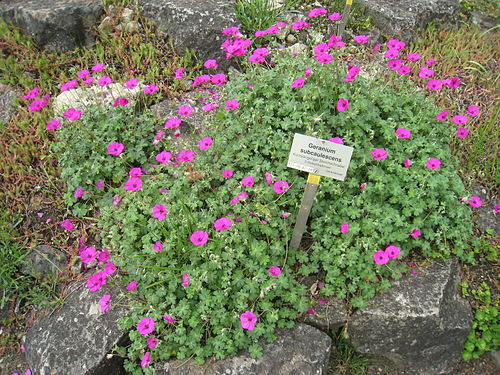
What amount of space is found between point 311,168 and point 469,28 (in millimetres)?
4417

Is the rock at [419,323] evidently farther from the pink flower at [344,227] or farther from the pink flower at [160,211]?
the pink flower at [160,211]

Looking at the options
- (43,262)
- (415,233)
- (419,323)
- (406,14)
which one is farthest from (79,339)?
(406,14)

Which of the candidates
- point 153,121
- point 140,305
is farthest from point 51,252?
point 153,121

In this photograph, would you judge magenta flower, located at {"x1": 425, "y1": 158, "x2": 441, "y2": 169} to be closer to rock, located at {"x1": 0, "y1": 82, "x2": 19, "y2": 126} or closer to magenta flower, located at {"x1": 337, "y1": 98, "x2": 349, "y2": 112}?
magenta flower, located at {"x1": 337, "y1": 98, "x2": 349, "y2": 112}

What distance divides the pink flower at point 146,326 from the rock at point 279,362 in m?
0.31

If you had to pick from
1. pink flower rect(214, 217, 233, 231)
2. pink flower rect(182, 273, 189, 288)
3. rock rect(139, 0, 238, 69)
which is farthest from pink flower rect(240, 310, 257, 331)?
rock rect(139, 0, 238, 69)

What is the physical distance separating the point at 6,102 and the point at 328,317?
4.13 meters

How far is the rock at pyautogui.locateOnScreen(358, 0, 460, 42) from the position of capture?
507 cm

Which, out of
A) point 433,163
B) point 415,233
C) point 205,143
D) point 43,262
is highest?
point 433,163

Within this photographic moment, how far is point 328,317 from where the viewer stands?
291 centimetres

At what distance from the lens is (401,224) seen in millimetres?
2914

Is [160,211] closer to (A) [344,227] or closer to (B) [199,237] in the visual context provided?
(B) [199,237]

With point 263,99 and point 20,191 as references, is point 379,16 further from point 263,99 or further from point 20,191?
point 20,191

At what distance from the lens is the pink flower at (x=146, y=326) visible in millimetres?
2643
